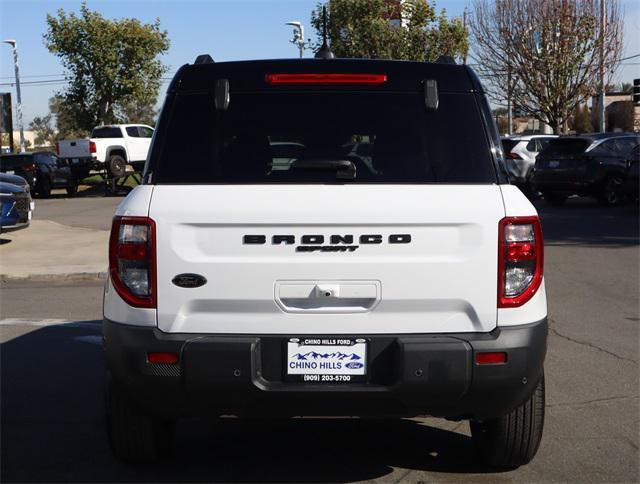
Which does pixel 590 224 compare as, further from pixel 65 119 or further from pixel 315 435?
pixel 65 119

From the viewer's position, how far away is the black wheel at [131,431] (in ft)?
15.1

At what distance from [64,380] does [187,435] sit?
1.80 metres

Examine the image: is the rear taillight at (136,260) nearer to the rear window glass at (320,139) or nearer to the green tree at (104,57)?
the rear window glass at (320,139)

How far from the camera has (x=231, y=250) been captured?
4.13 meters

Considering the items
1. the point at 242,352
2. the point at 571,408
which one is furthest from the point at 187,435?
the point at 571,408

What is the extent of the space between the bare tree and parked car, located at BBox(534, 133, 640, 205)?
16.7m

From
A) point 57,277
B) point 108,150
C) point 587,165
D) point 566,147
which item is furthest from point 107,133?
point 57,277

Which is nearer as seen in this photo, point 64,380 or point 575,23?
point 64,380

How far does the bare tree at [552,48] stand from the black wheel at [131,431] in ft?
119

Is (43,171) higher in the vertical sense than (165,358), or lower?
lower

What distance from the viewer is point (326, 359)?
13.5ft

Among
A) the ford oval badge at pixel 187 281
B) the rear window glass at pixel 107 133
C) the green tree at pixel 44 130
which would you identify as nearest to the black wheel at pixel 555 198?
the rear window glass at pixel 107 133

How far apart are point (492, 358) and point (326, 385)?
2.44ft

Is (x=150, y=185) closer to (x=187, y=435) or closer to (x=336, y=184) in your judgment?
(x=336, y=184)
